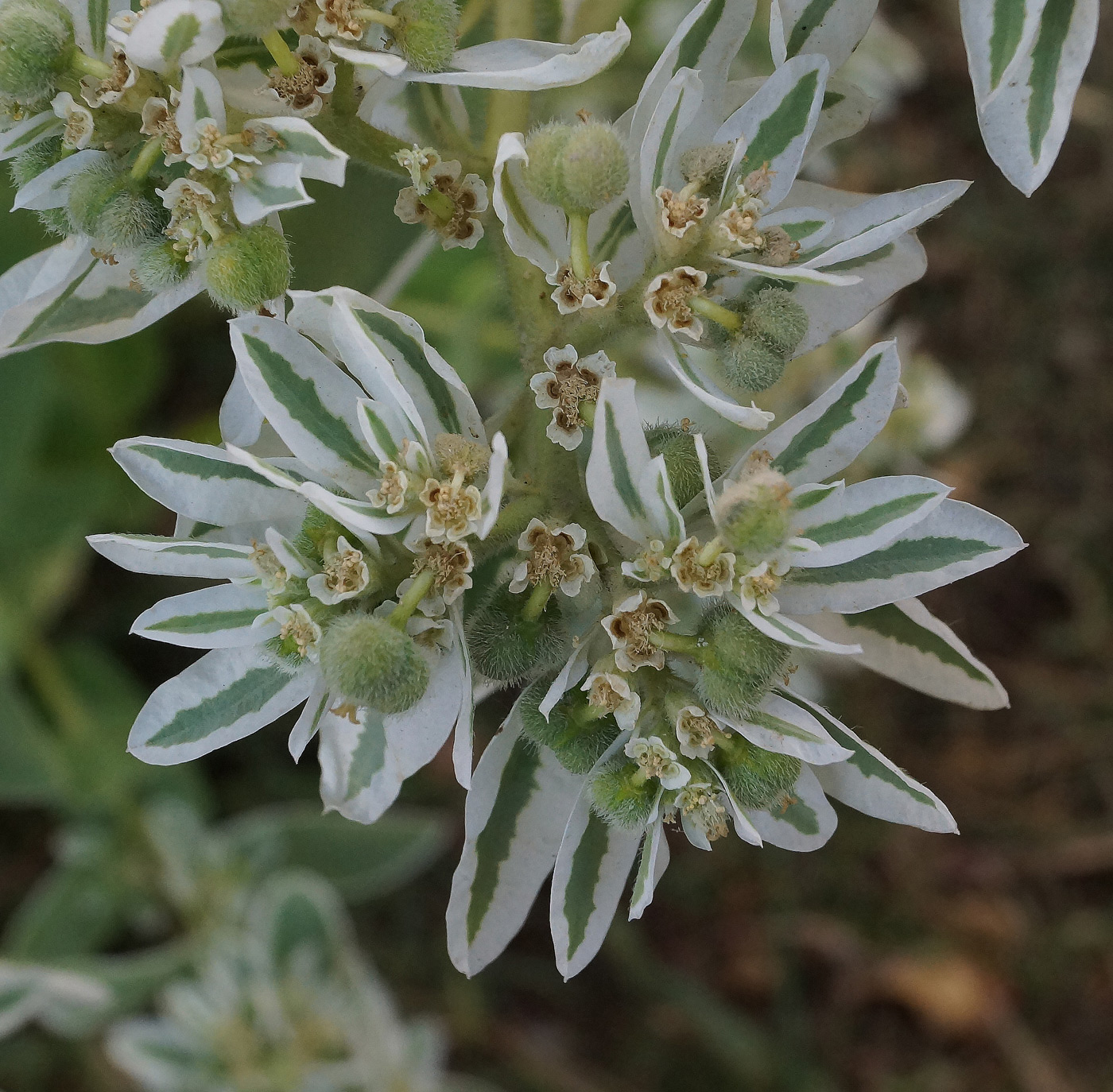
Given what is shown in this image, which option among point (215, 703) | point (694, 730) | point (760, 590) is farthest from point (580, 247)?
point (215, 703)

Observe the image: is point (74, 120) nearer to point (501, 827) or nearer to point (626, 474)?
point (626, 474)

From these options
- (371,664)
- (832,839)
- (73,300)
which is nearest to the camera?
(371,664)

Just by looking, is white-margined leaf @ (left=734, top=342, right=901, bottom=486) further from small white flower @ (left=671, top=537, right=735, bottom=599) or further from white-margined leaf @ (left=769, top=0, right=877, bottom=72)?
white-margined leaf @ (left=769, top=0, right=877, bottom=72)

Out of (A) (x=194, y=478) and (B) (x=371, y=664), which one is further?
(A) (x=194, y=478)

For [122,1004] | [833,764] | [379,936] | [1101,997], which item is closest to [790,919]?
[1101,997]

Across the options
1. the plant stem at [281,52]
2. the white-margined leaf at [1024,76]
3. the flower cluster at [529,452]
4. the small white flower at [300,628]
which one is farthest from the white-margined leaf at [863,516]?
the plant stem at [281,52]

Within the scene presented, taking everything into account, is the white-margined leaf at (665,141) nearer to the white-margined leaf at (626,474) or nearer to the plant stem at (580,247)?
the plant stem at (580,247)

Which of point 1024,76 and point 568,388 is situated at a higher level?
point 1024,76
